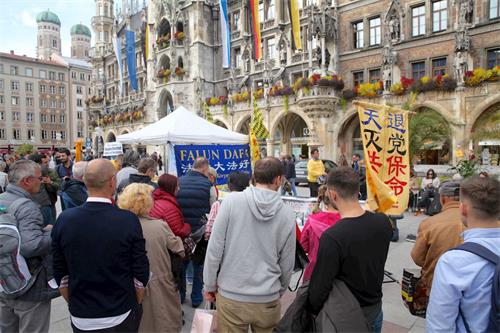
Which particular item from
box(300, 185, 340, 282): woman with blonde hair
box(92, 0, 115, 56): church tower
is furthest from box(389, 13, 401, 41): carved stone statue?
box(92, 0, 115, 56): church tower

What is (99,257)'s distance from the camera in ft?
7.18

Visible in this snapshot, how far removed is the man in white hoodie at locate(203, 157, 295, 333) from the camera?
8.27 ft

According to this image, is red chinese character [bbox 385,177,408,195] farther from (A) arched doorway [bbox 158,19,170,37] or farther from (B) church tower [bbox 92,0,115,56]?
(B) church tower [bbox 92,0,115,56]

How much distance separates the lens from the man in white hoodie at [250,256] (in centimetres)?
252

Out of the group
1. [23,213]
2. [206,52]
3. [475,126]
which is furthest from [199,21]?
[23,213]

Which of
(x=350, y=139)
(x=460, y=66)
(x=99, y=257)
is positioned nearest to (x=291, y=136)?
(x=350, y=139)

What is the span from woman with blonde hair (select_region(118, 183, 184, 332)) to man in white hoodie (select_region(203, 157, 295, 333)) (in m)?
0.64

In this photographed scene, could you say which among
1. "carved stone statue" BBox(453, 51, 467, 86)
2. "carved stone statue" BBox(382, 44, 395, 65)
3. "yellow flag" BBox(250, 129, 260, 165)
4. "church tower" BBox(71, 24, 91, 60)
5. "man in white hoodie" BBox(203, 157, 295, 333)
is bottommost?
"man in white hoodie" BBox(203, 157, 295, 333)

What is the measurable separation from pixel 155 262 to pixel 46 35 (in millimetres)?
107710

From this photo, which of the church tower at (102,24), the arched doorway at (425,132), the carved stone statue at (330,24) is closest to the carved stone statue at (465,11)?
the arched doorway at (425,132)

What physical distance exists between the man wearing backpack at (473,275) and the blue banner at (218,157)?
597cm

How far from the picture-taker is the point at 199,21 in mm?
30484

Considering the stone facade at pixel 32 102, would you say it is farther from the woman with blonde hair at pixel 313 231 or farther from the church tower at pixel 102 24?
the woman with blonde hair at pixel 313 231

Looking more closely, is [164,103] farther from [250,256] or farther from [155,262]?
[250,256]
